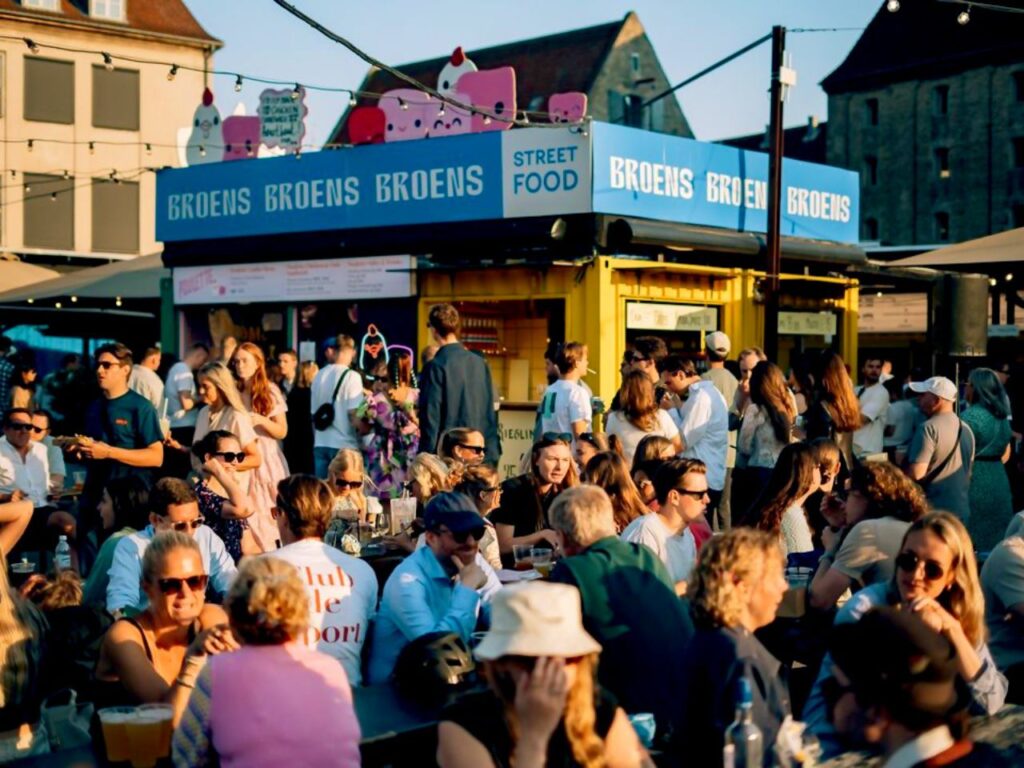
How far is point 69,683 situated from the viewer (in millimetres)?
5039

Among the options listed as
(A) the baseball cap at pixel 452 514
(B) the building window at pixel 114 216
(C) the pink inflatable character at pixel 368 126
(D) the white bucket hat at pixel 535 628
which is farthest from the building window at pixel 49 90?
(D) the white bucket hat at pixel 535 628

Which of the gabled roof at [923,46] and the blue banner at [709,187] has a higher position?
the gabled roof at [923,46]

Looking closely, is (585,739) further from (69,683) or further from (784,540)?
(784,540)

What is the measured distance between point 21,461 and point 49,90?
3214cm

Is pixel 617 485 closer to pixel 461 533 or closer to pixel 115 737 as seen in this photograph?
pixel 461 533

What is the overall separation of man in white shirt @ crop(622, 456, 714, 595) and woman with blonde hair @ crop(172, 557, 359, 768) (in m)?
2.63

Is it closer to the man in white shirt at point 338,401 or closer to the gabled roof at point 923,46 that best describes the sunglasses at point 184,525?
the man in white shirt at point 338,401

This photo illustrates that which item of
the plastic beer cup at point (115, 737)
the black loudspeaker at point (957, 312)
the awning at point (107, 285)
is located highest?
the awning at point (107, 285)

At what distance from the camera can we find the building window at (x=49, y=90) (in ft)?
128

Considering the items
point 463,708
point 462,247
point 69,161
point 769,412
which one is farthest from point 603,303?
point 69,161

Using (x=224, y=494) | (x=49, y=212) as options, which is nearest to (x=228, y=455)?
(x=224, y=494)

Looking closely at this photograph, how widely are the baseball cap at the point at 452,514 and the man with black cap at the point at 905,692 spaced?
8.17ft

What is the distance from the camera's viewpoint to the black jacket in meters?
9.88

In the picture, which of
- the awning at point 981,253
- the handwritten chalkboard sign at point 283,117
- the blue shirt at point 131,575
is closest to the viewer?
the blue shirt at point 131,575
